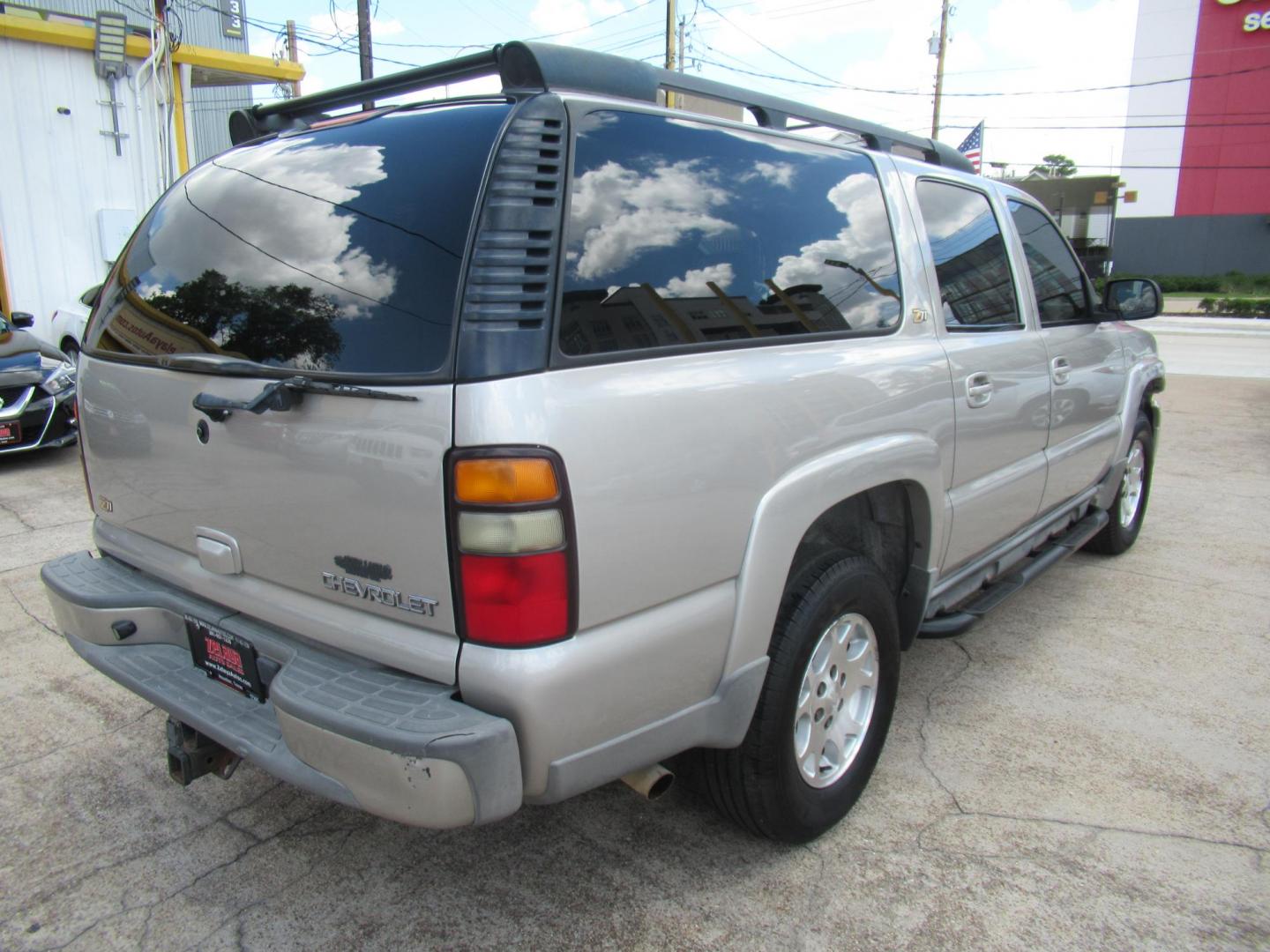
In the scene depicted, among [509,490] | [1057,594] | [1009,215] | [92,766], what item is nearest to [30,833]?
[92,766]

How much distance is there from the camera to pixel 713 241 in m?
2.22

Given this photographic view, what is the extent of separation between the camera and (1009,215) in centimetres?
376

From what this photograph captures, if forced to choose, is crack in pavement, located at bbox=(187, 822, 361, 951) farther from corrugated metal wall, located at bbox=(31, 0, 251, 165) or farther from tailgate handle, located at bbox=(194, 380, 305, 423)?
corrugated metal wall, located at bbox=(31, 0, 251, 165)

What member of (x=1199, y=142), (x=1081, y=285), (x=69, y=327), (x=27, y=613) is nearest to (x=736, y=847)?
(x=1081, y=285)

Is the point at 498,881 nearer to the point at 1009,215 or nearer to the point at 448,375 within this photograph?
the point at 448,375

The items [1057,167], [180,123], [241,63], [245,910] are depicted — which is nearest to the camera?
[245,910]

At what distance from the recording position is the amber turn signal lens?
1.73m

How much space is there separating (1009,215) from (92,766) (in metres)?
3.97

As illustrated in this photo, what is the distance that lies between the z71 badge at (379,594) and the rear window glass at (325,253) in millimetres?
455

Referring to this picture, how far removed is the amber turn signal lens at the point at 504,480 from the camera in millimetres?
1732

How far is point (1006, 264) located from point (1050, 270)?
1.74 feet

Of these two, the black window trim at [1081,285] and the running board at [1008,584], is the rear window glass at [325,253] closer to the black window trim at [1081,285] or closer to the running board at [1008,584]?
the running board at [1008,584]

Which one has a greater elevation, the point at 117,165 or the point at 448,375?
the point at 117,165

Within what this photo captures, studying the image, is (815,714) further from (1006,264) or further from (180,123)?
(180,123)
